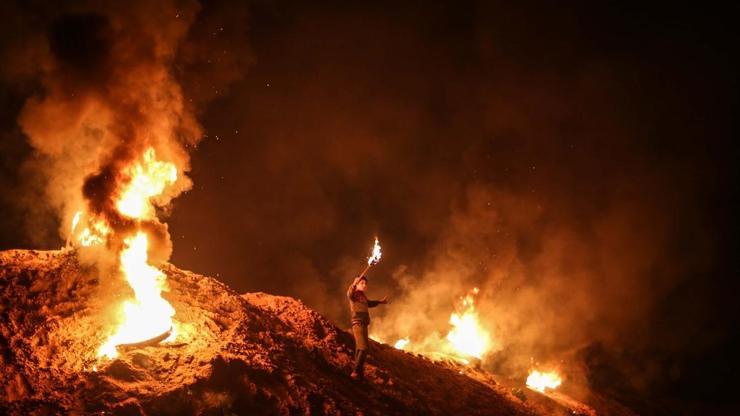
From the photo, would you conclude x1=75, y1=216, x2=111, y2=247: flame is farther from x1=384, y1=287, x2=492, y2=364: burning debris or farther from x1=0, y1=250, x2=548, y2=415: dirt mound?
x1=384, y1=287, x2=492, y2=364: burning debris

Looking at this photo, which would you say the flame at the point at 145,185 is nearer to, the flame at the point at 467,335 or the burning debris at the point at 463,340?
the burning debris at the point at 463,340

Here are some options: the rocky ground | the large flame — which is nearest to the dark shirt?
the rocky ground

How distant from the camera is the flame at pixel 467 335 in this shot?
2031cm

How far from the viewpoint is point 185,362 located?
23.0 feet

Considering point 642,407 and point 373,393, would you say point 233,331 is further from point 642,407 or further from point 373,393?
point 642,407

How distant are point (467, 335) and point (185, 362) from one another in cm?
1592

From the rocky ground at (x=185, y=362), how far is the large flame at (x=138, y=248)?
0.32 metres

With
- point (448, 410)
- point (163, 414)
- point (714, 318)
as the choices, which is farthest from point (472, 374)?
point (714, 318)

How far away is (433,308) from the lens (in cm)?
2805

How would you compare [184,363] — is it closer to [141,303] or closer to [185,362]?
[185,362]

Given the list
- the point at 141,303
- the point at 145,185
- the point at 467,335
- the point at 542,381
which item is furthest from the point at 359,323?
the point at 542,381

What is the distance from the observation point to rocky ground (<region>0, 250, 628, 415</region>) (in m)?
5.85

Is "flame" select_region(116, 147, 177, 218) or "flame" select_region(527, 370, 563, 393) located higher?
"flame" select_region(527, 370, 563, 393)

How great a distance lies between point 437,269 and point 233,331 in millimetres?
25090
